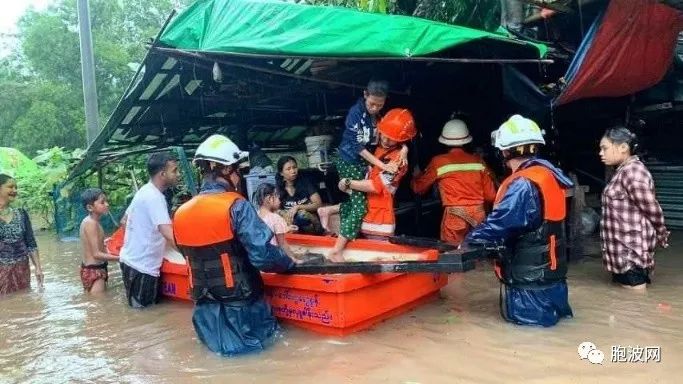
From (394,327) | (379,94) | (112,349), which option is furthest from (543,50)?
(112,349)

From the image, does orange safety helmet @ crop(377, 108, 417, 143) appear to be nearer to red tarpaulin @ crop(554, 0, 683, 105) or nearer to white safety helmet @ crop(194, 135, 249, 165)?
red tarpaulin @ crop(554, 0, 683, 105)

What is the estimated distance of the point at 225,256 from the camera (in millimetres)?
3869

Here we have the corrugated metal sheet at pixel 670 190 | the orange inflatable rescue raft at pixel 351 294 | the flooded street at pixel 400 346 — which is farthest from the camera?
the corrugated metal sheet at pixel 670 190

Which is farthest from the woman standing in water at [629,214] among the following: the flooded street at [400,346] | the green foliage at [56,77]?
the green foliage at [56,77]

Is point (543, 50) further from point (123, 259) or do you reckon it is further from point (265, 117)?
point (265, 117)

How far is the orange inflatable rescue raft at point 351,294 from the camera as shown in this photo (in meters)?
4.05

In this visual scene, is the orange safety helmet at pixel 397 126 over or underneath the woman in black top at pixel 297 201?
over

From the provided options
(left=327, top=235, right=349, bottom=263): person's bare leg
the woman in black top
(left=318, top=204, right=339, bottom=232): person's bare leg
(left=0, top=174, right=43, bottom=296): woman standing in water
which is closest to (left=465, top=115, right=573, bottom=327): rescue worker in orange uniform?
(left=327, top=235, right=349, bottom=263): person's bare leg

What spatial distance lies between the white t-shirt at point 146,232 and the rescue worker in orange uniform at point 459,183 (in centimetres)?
273

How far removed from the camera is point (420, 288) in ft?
15.5

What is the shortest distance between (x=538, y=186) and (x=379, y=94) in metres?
1.68

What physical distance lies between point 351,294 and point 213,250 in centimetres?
103

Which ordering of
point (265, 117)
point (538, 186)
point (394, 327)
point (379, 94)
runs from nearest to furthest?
point (538, 186) → point (394, 327) → point (379, 94) → point (265, 117)

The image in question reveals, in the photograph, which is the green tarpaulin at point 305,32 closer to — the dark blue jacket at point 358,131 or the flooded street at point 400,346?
the dark blue jacket at point 358,131
